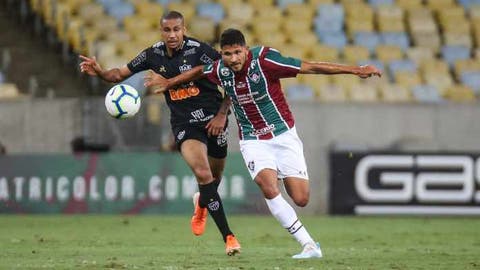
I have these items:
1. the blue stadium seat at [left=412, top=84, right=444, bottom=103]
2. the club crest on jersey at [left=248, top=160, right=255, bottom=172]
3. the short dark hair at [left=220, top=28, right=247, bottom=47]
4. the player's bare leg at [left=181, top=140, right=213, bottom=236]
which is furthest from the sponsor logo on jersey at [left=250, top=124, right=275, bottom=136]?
the blue stadium seat at [left=412, top=84, right=444, bottom=103]

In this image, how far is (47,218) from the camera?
17859 millimetres

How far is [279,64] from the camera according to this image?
1076 cm

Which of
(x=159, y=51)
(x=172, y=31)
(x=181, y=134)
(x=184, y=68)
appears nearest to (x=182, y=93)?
(x=184, y=68)

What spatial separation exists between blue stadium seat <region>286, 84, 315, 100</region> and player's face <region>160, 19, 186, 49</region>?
31.1 feet

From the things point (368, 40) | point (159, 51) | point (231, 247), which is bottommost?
point (231, 247)

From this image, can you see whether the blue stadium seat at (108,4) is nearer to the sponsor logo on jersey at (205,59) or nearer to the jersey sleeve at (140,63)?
the jersey sleeve at (140,63)

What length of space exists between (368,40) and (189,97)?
1186 cm

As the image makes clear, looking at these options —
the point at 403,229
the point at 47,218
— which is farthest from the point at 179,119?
the point at 47,218

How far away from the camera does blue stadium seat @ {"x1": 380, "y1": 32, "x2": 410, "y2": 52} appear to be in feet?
76.5

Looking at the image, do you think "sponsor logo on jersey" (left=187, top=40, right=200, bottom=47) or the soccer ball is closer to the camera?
the soccer ball

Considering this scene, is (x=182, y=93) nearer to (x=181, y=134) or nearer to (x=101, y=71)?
(x=181, y=134)

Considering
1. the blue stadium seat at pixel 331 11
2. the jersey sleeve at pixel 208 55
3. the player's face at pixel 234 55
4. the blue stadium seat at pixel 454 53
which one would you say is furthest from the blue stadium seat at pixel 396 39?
the player's face at pixel 234 55

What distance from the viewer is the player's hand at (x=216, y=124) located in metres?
11.6

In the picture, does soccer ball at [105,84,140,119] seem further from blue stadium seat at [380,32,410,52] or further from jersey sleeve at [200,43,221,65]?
blue stadium seat at [380,32,410,52]
